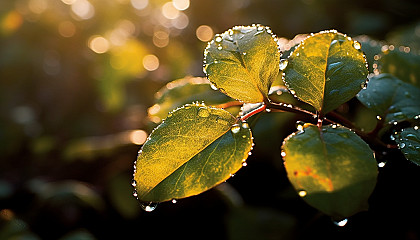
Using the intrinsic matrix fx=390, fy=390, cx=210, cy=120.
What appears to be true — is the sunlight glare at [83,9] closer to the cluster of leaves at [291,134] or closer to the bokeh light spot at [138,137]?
the bokeh light spot at [138,137]

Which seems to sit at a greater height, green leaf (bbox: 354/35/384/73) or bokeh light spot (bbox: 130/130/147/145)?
green leaf (bbox: 354/35/384/73)

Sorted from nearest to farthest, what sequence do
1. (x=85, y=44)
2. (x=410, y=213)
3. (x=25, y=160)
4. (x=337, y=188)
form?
(x=337, y=188) < (x=410, y=213) < (x=25, y=160) < (x=85, y=44)

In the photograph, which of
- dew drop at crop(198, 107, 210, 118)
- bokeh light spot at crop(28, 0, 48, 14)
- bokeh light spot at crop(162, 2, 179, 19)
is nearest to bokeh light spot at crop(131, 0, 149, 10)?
bokeh light spot at crop(162, 2, 179, 19)

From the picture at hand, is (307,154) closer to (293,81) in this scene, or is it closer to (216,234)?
(293,81)

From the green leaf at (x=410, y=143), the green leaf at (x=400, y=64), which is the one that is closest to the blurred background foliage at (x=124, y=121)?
the green leaf at (x=400, y=64)

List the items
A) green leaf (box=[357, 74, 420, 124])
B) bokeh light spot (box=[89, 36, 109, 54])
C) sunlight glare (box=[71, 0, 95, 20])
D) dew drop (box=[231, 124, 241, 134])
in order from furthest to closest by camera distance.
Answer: sunlight glare (box=[71, 0, 95, 20])
bokeh light spot (box=[89, 36, 109, 54])
green leaf (box=[357, 74, 420, 124])
dew drop (box=[231, 124, 241, 134])

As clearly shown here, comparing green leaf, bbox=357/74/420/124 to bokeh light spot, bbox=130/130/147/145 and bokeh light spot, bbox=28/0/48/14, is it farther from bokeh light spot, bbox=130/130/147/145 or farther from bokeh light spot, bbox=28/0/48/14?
bokeh light spot, bbox=28/0/48/14

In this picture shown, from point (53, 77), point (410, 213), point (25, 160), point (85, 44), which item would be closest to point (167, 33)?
point (85, 44)
